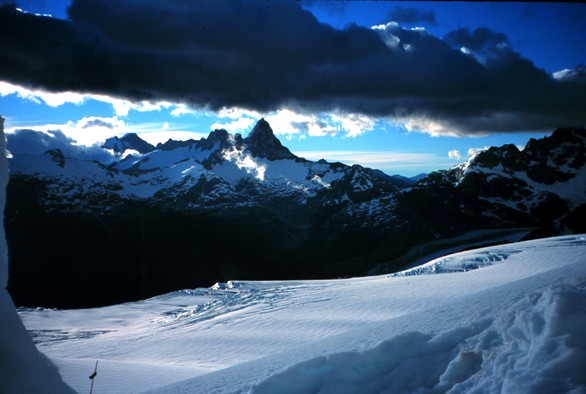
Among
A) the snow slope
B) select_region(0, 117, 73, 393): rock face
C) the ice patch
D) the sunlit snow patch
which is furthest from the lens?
the ice patch

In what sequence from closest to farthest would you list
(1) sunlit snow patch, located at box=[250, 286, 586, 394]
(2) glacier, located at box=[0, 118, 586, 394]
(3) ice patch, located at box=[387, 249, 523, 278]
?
(1) sunlit snow patch, located at box=[250, 286, 586, 394], (2) glacier, located at box=[0, 118, 586, 394], (3) ice patch, located at box=[387, 249, 523, 278]

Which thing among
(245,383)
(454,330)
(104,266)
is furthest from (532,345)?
(104,266)

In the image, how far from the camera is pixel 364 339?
22.9 ft

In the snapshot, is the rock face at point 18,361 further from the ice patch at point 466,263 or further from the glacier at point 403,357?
the ice patch at point 466,263

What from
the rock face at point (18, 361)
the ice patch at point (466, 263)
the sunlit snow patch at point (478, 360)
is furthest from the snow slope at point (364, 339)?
the rock face at point (18, 361)

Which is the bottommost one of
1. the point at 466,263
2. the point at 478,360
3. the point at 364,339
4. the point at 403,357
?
the point at 466,263

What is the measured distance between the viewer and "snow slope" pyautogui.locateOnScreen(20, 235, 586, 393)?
497cm

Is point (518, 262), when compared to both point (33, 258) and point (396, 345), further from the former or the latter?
point (33, 258)

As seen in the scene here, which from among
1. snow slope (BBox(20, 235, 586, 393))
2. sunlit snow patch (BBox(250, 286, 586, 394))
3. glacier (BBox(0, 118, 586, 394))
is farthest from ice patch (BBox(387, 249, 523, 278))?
sunlit snow patch (BBox(250, 286, 586, 394))

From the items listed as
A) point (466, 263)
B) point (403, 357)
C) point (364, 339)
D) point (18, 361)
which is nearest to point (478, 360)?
point (403, 357)

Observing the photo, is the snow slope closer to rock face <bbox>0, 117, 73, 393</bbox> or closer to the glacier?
the glacier

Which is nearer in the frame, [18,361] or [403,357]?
[403,357]

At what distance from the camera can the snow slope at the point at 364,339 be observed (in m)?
4.97

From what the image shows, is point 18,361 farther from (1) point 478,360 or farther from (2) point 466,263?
(2) point 466,263
